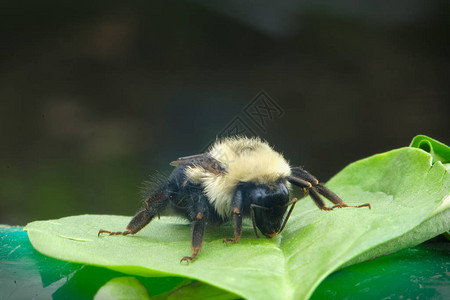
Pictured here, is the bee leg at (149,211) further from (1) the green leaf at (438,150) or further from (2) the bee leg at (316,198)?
(1) the green leaf at (438,150)

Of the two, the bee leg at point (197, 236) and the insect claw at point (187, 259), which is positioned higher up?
the insect claw at point (187, 259)

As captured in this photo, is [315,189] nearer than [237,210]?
No

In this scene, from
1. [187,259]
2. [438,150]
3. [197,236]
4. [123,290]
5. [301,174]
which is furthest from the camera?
[301,174]

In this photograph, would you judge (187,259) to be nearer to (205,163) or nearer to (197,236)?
(197,236)

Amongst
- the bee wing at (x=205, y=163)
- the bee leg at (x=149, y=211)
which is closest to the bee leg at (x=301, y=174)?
the bee wing at (x=205, y=163)

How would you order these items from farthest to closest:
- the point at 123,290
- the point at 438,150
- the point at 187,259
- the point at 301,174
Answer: the point at 301,174, the point at 438,150, the point at 187,259, the point at 123,290

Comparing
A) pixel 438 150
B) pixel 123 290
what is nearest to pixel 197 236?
pixel 123 290

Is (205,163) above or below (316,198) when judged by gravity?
above
